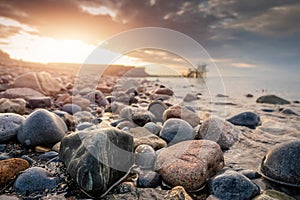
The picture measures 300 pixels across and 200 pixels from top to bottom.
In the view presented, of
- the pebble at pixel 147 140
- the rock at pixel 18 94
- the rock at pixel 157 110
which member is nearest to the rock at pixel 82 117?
the rock at pixel 157 110

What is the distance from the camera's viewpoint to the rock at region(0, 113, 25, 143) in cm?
357

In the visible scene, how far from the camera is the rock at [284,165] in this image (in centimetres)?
264

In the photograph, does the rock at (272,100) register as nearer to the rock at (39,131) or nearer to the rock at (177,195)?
the rock at (177,195)

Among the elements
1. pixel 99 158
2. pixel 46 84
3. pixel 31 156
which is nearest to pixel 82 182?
pixel 99 158

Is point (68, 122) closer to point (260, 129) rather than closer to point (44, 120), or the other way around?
point (44, 120)

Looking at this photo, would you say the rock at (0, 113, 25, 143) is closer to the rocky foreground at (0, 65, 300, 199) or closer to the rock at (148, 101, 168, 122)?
the rocky foreground at (0, 65, 300, 199)

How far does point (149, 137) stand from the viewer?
3.71 metres

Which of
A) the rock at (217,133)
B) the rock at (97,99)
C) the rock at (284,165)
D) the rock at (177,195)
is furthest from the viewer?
the rock at (97,99)

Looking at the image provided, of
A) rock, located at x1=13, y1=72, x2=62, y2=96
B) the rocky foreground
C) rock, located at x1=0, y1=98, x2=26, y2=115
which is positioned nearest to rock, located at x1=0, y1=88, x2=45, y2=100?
rock, located at x1=0, y1=98, x2=26, y2=115

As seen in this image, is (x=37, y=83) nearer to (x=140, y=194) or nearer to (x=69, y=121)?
(x=69, y=121)

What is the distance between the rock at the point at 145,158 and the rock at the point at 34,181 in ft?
3.41

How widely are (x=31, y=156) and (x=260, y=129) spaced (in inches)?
A: 198

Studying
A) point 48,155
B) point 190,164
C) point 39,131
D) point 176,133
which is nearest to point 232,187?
point 190,164

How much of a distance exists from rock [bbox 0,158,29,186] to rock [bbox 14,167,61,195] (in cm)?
15
